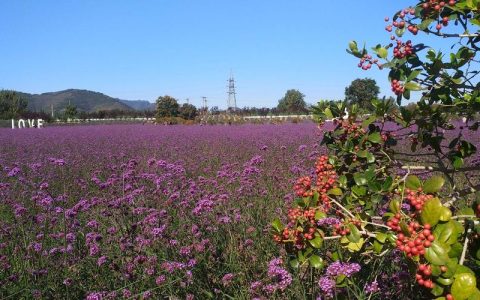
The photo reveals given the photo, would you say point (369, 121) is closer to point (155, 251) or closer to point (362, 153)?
point (362, 153)

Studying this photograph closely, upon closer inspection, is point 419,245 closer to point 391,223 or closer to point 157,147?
point 391,223

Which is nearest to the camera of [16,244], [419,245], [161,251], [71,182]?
[419,245]

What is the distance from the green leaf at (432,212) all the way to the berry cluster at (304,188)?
66 cm

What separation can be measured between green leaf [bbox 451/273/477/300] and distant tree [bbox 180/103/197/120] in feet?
130

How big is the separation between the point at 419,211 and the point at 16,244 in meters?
2.95

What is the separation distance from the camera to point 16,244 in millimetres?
3270

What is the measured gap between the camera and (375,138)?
6.24 feet

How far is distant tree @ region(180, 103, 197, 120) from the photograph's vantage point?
41312 mm

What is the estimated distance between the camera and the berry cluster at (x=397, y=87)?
1.72m

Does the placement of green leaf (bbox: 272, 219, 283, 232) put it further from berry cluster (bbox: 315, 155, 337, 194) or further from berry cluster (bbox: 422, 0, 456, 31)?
berry cluster (bbox: 422, 0, 456, 31)

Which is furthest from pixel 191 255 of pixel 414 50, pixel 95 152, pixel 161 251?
pixel 95 152

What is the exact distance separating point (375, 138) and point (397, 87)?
25 cm

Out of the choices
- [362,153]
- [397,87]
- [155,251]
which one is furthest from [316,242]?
[155,251]

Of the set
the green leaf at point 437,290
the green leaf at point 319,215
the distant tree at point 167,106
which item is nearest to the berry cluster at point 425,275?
the green leaf at point 437,290
